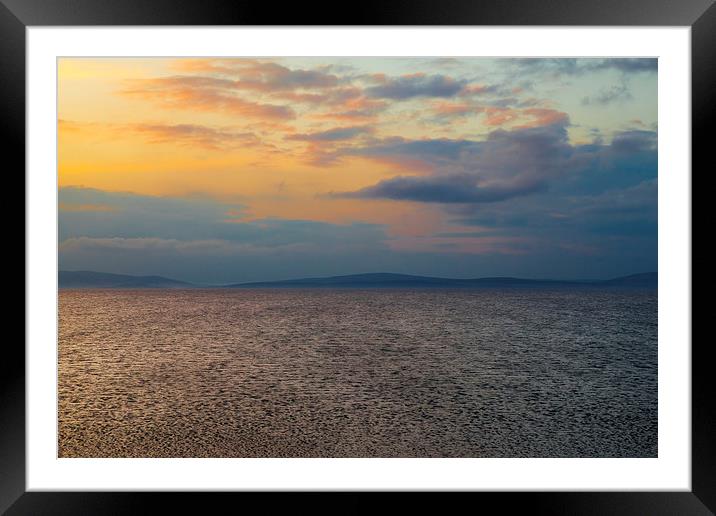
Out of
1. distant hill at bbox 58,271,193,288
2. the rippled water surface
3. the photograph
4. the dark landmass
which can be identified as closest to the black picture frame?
the rippled water surface

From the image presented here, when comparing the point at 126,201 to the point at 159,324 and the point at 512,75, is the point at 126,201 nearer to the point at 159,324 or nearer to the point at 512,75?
the point at 159,324

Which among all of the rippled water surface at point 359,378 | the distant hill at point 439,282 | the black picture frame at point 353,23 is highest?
the black picture frame at point 353,23

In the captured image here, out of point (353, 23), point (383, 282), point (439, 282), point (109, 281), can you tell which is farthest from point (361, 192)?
point (353, 23)

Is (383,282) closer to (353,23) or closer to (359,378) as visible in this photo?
(359,378)

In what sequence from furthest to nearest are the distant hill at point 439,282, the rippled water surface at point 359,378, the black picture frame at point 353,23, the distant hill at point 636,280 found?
the distant hill at point 439,282, the distant hill at point 636,280, the rippled water surface at point 359,378, the black picture frame at point 353,23

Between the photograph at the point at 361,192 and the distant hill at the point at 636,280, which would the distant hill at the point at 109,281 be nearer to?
the photograph at the point at 361,192

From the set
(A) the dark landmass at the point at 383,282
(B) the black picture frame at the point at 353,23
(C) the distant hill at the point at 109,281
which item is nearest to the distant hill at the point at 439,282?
(A) the dark landmass at the point at 383,282
